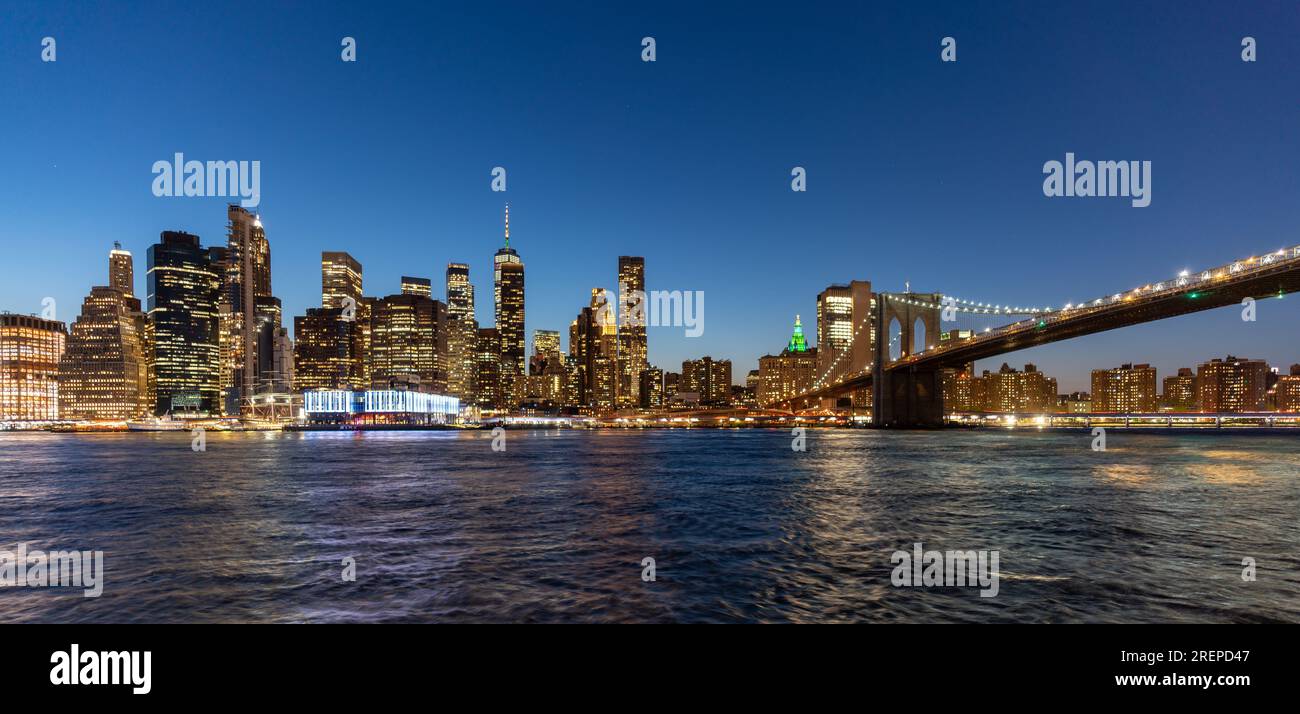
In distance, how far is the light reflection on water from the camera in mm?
12164

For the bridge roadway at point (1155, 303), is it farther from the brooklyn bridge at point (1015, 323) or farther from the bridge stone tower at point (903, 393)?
the bridge stone tower at point (903, 393)

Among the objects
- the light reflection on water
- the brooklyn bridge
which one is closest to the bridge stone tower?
the brooklyn bridge

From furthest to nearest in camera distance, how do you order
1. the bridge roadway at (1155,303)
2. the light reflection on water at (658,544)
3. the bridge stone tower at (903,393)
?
the bridge stone tower at (903,393), the bridge roadway at (1155,303), the light reflection on water at (658,544)

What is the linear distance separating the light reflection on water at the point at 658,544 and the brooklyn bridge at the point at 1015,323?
2868cm

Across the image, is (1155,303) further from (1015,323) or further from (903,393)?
(903,393)

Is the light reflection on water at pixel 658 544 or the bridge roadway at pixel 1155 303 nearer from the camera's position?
the light reflection on water at pixel 658 544

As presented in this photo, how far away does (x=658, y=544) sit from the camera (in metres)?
18.1

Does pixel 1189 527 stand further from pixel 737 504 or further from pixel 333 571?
pixel 333 571

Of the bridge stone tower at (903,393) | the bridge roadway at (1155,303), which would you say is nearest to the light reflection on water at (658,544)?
the bridge roadway at (1155,303)

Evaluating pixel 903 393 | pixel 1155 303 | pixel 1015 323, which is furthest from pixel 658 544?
pixel 903 393

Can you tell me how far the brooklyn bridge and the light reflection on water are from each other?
2868 centimetres

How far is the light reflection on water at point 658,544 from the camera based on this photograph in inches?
479
